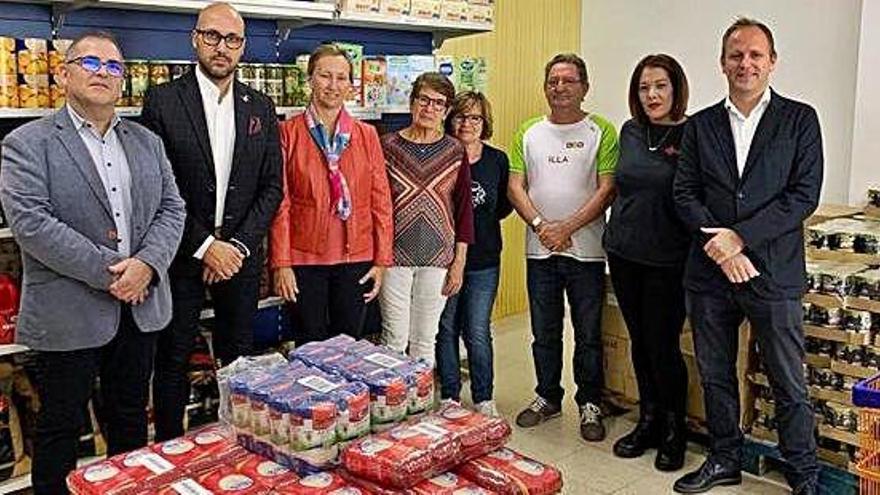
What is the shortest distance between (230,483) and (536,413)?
7.97 feet

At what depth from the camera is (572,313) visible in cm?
385

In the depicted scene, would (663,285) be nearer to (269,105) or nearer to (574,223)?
(574,223)

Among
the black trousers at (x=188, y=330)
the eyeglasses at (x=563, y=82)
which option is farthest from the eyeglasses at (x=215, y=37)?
the eyeglasses at (x=563, y=82)

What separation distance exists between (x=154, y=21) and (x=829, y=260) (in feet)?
9.38

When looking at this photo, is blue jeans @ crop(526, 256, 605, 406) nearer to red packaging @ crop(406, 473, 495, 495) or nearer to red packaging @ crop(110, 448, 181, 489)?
red packaging @ crop(406, 473, 495, 495)

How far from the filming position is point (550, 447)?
377 centimetres

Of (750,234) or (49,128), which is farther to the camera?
(750,234)

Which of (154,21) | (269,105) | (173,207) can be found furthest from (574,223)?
(154,21)

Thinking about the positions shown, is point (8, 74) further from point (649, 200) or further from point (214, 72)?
point (649, 200)

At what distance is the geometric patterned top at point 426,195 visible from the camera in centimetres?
350

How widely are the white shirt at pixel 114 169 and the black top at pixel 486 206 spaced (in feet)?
4.83

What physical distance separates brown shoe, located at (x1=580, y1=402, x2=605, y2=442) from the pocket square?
75.0 inches

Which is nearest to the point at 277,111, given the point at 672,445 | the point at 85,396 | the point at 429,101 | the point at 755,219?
the point at 429,101

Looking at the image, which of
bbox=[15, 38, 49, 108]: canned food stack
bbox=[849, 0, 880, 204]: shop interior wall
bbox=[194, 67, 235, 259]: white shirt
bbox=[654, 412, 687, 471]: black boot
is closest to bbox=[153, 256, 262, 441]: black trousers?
bbox=[194, 67, 235, 259]: white shirt
